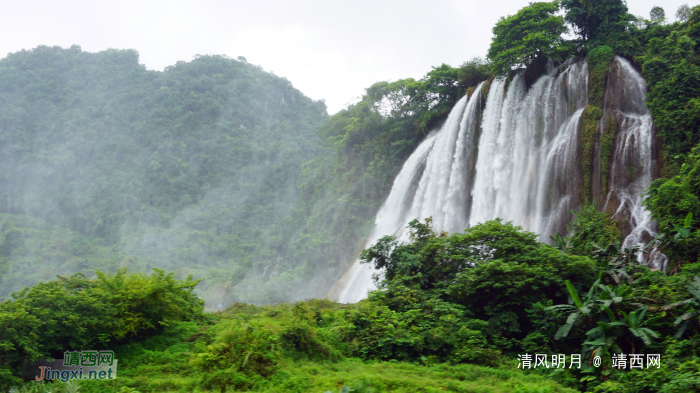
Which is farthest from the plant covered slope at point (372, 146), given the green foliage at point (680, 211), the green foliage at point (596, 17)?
the green foliage at point (680, 211)

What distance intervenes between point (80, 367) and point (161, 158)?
46270 mm

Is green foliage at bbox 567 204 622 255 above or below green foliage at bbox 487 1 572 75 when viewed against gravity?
below

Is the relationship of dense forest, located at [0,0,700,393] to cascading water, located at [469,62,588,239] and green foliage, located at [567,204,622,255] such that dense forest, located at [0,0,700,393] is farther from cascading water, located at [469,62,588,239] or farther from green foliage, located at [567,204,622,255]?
cascading water, located at [469,62,588,239]

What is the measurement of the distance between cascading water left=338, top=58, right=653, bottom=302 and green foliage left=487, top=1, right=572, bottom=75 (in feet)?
2.55

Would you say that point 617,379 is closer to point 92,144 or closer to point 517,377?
point 517,377

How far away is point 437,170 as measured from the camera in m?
21.5

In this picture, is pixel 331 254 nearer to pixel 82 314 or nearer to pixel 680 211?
pixel 680 211

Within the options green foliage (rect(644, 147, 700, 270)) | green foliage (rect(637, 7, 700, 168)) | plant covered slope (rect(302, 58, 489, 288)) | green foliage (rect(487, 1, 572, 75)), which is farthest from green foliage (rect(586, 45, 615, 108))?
plant covered slope (rect(302, 58, 489, 288))

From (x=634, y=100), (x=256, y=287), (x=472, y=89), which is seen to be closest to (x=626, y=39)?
(x=634, y=100)

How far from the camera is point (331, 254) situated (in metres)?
31.8

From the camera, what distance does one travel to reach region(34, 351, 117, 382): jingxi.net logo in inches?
262

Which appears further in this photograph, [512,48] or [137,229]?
[137,229]

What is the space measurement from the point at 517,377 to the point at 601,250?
14.2 ft

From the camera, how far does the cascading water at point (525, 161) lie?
46.4 feet
